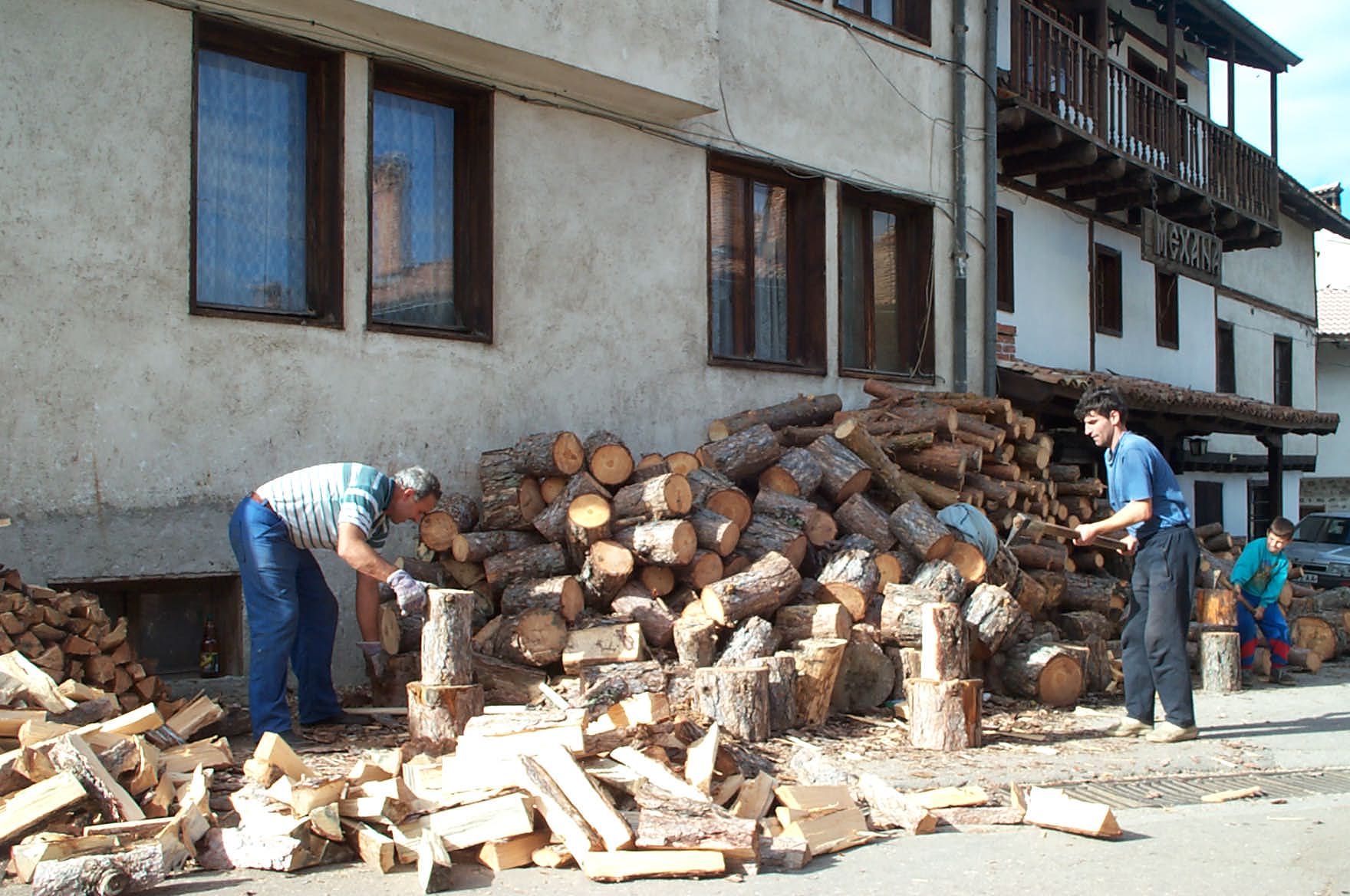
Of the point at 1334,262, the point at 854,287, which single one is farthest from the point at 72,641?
the point at 1334,262

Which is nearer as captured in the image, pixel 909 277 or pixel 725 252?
pixel 725 252

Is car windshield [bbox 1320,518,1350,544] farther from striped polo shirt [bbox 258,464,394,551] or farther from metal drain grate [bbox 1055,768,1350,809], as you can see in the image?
striped polo shirt [bbox 258,464,394,551]

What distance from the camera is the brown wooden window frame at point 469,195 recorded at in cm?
920

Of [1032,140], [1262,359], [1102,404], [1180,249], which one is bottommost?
[1102,404]

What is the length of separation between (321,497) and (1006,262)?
35.5 feet

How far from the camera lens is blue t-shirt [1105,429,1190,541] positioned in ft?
24.1

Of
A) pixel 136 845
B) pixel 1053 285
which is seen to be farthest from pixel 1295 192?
pixel 136 845

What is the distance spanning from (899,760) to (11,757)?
14.0 ft

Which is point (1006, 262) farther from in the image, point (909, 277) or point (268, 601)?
point (268, 601)

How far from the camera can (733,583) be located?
777 cm

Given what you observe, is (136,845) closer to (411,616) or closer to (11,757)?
(11,757)

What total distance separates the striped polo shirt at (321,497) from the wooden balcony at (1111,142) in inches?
391

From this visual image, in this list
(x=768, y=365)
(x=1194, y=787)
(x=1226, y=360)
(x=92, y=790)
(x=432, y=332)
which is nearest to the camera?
(x=92, y=790)

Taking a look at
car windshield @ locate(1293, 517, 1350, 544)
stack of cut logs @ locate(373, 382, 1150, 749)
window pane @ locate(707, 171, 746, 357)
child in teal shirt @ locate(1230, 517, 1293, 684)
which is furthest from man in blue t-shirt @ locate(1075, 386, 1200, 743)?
car windshield @ locate(1293, 517, 1350, 544)
